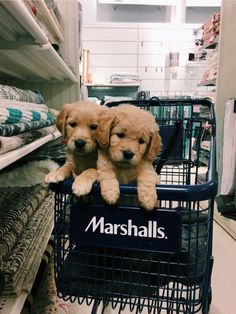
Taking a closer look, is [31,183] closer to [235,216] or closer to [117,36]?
[235,216]

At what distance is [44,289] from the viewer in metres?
1.26

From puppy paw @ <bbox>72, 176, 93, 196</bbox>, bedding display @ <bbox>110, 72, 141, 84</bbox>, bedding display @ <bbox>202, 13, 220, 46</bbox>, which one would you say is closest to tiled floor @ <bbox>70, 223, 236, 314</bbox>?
puppy paw @ <bbox>72, 176, 93, 196</bbox>

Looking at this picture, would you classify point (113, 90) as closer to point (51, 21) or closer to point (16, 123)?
point (51, 21)

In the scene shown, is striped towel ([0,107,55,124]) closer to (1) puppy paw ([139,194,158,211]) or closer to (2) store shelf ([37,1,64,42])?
(1) puppy paw ([139,194,158,211])

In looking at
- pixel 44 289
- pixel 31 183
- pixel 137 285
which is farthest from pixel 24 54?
pixel 137 285

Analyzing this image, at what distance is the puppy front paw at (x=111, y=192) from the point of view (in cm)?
64

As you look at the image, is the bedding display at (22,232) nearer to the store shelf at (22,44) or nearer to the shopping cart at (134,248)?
the shopping cart at (134,248)

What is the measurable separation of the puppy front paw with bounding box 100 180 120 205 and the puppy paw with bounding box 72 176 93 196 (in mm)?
32

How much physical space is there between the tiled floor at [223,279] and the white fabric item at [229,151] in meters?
0.36

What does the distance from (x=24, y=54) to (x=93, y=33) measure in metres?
3.80

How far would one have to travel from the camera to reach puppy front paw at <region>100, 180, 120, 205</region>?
640 millimetres

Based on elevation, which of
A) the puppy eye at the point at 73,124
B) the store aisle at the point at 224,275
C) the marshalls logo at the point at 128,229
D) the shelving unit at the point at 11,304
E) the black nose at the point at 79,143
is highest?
the puppy eye at the point at 73,124

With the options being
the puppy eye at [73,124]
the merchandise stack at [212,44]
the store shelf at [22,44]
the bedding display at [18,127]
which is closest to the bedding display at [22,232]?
the bedding display at [18,127]

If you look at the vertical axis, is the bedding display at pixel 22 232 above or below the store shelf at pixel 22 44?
below
